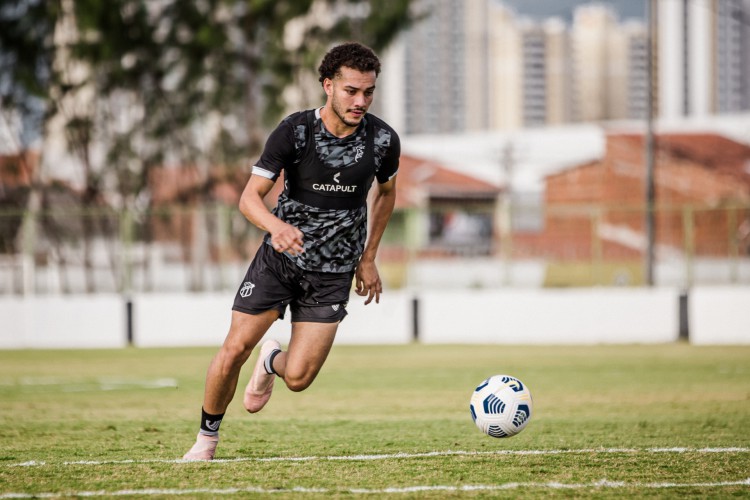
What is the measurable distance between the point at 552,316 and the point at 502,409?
13778mm

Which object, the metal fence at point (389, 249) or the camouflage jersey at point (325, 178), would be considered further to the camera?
the metal fence at point (389, 249)

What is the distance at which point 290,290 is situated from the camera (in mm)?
7004

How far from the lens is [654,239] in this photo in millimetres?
24172

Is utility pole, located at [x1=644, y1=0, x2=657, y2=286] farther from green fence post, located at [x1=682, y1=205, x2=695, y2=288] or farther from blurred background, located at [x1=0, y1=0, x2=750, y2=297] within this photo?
green fence post, located at [x1=682, y1=205, x2=695, y2=288]

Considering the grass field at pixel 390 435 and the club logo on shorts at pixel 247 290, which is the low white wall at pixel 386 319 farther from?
the club logo on shorts at pixel 247 290

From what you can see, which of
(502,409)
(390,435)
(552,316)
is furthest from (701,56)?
(502,409)

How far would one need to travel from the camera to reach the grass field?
6047 millimetres

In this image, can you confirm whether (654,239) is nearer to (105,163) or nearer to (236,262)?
(236,262)

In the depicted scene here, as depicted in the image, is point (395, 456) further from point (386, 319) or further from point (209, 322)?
point (209, 322)

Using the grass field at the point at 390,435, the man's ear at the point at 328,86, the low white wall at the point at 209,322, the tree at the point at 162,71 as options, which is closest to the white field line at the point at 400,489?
the grass field at the point at 390,435

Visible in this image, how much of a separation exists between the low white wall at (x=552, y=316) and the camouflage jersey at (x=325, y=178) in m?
14.3

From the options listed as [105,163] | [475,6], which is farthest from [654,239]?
[475,6]

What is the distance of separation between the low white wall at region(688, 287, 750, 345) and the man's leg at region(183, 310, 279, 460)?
14872 millimetres

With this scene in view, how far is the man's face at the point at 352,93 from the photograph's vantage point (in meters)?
6.62
